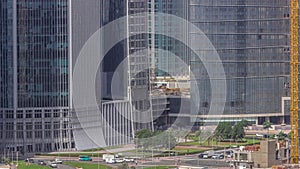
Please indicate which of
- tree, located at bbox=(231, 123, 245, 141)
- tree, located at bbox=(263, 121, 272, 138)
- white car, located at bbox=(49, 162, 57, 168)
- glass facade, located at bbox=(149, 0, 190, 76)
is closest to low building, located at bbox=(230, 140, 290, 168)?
white car, located at bbox=(49, 162, 57, 168)

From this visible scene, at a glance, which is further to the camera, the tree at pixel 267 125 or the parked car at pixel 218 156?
the tree at pixel 267 125

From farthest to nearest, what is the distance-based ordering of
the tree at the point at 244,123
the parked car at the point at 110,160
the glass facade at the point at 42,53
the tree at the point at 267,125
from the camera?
the tree at the point at 267,125
the tree at the point at 244,123
the glass facade at the point at 42,53
the parked car at the point at 110,160

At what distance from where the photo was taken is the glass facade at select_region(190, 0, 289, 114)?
9169cm

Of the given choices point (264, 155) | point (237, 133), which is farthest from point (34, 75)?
point (264, 155)

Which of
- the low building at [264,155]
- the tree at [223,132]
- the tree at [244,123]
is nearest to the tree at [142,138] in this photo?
the tree at [223,132]

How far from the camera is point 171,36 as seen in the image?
108 meters

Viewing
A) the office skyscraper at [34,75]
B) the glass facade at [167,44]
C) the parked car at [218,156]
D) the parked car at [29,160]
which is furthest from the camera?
the glass facade at [167,44]

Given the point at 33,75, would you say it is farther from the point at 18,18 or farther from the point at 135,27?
the point at 135,27

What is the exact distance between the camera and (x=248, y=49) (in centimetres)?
9288

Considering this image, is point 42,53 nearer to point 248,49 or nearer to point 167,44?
point 248,49

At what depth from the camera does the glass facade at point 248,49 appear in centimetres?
9169

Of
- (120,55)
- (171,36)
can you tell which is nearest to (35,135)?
(120,55)

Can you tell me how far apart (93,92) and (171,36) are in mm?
30284

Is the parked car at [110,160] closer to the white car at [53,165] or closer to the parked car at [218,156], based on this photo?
the white car at [53,165]
